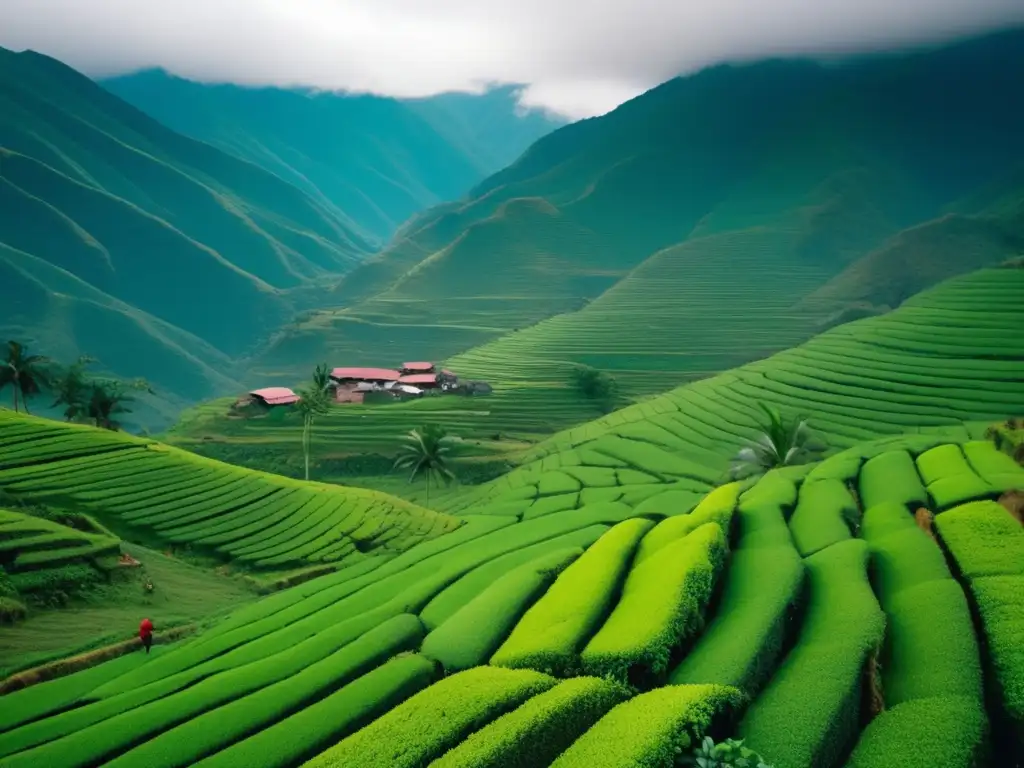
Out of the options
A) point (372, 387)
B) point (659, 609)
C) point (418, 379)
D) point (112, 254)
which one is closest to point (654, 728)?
point (659, 609)

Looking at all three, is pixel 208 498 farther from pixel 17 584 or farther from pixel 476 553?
pixel 476 553

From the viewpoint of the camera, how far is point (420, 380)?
210 ft

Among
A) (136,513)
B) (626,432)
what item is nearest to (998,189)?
(626,432)

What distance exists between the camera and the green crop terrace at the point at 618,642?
9164 millimetres

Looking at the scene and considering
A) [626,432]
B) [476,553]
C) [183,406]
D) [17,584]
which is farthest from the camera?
[183,406]

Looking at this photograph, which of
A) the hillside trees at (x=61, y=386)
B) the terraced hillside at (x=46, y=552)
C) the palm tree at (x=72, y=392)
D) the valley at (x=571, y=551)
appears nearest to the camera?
the valley at (x=571, y=551)

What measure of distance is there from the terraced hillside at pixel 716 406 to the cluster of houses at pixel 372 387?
2.73 meters

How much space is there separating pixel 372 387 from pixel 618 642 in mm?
54261

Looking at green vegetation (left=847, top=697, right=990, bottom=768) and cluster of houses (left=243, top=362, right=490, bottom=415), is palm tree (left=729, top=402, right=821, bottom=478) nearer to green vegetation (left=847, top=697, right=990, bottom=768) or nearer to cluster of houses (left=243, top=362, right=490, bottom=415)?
green vegetation (left=847, top=697, right=990, bottom=768)

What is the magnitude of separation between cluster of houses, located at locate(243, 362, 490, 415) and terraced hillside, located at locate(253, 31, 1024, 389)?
29636mm

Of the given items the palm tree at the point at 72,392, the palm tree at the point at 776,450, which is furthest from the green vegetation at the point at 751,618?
the palm tree at the point at 72,392

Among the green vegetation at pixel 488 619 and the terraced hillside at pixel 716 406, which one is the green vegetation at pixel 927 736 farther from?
the terraced hillside at pixel 716 406

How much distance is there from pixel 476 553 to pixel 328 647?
7.15 m

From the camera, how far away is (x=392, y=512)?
1154 inches
